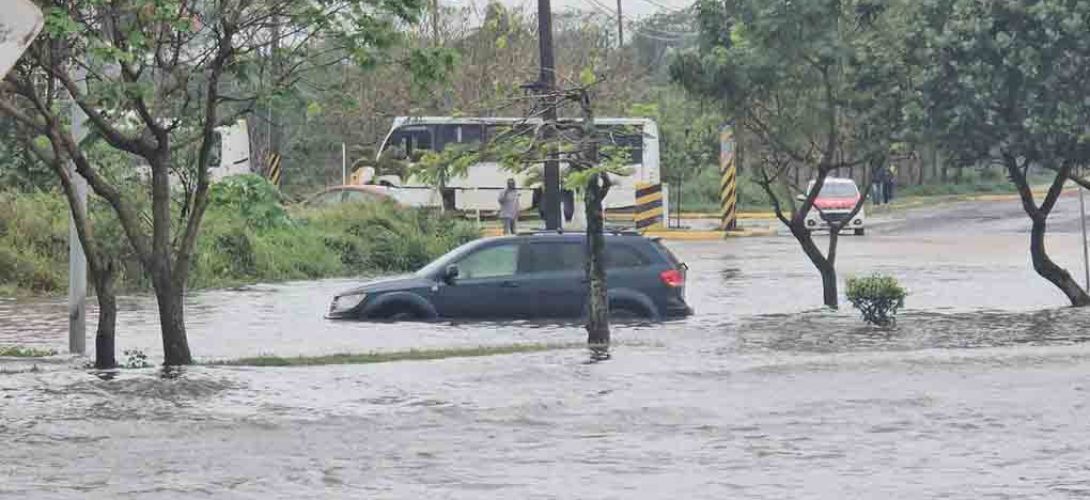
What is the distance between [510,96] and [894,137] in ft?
26.0

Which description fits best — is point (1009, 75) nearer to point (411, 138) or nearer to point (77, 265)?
point (77, 265)

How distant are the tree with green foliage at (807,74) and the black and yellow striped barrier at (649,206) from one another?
21.3 m

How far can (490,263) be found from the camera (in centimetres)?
2423

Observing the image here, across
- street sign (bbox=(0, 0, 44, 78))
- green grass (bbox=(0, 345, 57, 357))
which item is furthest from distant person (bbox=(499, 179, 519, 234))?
street sign (bbox=(0, 0, 44, 78))

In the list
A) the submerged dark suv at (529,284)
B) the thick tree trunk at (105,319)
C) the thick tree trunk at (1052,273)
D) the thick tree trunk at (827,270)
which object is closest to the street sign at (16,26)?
the thick tree trunk at (105,319)

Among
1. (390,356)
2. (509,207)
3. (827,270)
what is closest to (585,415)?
(390,356)

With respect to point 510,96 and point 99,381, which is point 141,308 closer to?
point 510,96

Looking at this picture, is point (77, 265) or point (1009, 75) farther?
point (1009, 75)

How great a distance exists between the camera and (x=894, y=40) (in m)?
26.6

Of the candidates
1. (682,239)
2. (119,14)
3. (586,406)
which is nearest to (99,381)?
(119,14)

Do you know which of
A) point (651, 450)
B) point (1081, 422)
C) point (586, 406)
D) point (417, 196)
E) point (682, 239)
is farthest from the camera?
point (417, 196)

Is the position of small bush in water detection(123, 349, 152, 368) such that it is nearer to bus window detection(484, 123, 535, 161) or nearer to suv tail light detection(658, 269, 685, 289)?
bus window detection(484, 123, 535, 161)

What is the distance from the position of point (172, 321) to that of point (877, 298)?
30.7 ft

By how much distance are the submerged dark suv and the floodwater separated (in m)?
0.44
